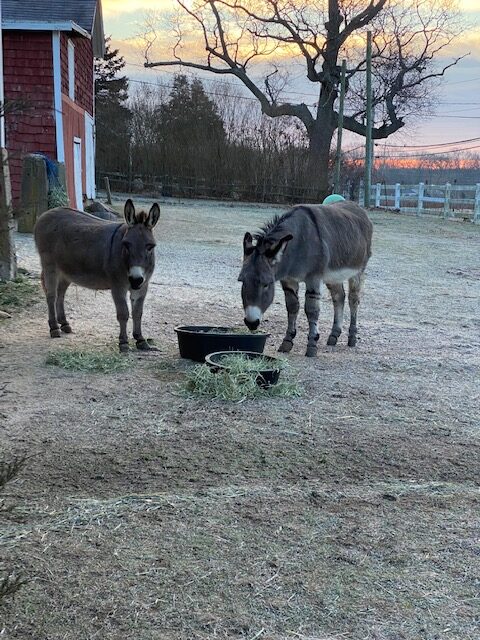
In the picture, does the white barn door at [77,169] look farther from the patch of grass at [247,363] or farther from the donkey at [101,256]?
the patch of grass at [247,363]

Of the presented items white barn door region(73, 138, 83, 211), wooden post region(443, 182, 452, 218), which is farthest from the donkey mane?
wooden post region(443, 182, 452, 218)

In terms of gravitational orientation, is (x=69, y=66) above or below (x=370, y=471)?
above

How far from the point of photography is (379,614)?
241cm

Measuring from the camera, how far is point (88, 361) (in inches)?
217

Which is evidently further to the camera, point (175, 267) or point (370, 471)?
point (175, 267)

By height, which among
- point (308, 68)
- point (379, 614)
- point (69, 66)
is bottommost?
point (379, 614)

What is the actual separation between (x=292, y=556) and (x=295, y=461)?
3.33 ft

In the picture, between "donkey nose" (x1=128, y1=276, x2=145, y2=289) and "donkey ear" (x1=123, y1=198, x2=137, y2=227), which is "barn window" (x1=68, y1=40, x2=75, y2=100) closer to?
"donkey ear" (x1=123, y1=198, x2=137, y2=227)

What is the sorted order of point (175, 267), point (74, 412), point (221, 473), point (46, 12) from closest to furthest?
point (221, 473) < point (74, 412) < point (175, 267) < point (46, 12)

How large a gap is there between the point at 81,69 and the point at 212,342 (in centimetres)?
1725

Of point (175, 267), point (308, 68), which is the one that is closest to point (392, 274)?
point (175, 267)

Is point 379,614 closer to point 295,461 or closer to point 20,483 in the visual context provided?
point 295,461

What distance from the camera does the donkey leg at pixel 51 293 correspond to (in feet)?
20.9

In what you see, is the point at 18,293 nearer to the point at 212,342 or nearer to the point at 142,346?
the point at 142,346
